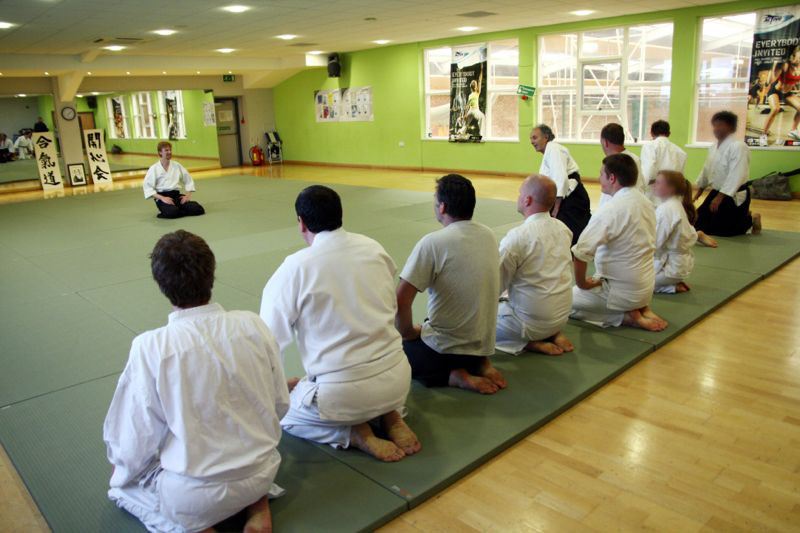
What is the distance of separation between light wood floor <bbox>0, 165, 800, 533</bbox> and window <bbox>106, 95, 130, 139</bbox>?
2289cm

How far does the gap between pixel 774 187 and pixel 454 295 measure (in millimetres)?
7691

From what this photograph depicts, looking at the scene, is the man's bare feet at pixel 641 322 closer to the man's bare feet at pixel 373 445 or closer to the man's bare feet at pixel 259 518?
the man's bare feet at pixel 373 445

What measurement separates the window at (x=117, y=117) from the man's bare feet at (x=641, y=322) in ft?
74.5

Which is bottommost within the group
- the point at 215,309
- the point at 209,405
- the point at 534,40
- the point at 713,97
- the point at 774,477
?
the point at 774,477

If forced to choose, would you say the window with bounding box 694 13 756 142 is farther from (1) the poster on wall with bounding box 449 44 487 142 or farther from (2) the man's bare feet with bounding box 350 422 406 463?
(2) the man's bare feet with bounding box 350 422 406 463

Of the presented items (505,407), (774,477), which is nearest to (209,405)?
(505,407)

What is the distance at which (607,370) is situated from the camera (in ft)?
10.6

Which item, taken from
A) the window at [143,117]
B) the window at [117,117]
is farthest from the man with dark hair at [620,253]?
the window at [117,117]

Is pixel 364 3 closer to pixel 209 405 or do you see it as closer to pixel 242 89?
pixel 209 405

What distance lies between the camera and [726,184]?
20.2 ft

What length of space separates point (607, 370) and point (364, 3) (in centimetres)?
660

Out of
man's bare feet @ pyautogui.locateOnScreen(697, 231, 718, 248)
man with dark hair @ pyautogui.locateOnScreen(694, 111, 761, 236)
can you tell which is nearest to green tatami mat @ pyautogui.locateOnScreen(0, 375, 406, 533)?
man's bare feet @ pyautogui.locateOnScreen(697, 231, 718, 248)

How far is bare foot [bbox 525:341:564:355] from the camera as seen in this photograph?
11.3ft

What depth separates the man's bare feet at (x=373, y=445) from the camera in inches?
96.5
